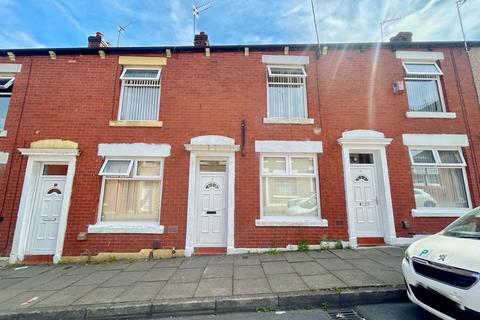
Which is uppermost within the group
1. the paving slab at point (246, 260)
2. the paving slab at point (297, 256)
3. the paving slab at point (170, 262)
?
the paving slab at point (297, 256)

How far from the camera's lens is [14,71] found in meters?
6.88

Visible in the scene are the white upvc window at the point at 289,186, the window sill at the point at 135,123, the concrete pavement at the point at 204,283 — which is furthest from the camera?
the window sill at the point at 135,123

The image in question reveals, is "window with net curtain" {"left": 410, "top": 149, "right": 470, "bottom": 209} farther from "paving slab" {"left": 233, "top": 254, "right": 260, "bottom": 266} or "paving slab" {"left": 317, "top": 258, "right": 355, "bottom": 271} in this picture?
"paving slab" {"left": 233, "top": 254, "right": 260, "bottom": 266}

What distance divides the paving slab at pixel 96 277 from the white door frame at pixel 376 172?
238 inches

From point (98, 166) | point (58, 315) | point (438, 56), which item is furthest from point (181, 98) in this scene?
point (438, 56)

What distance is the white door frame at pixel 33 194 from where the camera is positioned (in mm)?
5965

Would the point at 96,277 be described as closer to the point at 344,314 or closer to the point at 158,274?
the point at 158,274

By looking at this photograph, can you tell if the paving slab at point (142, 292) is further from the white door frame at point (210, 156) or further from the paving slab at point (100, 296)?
the white door frame at point (210, 156)

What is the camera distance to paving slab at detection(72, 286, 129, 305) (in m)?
3.77

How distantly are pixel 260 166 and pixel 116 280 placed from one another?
435 centimetres

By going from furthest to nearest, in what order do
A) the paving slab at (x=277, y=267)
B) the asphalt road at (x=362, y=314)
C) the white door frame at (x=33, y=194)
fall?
the white door frame at (x=33, y=194)
the paving slab at (x=277, y=267)
the asphalt road at (x=362, y=314)

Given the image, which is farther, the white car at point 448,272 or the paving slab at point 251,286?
the paving slab at point 251,286

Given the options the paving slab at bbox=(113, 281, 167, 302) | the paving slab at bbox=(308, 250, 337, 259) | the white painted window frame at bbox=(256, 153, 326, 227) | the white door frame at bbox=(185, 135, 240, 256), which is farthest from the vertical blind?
the paving slab at bbox=(308, 250, 337, 259)

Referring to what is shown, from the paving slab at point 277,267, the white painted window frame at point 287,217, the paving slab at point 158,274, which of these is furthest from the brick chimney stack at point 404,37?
the paving slab at point 158,274
